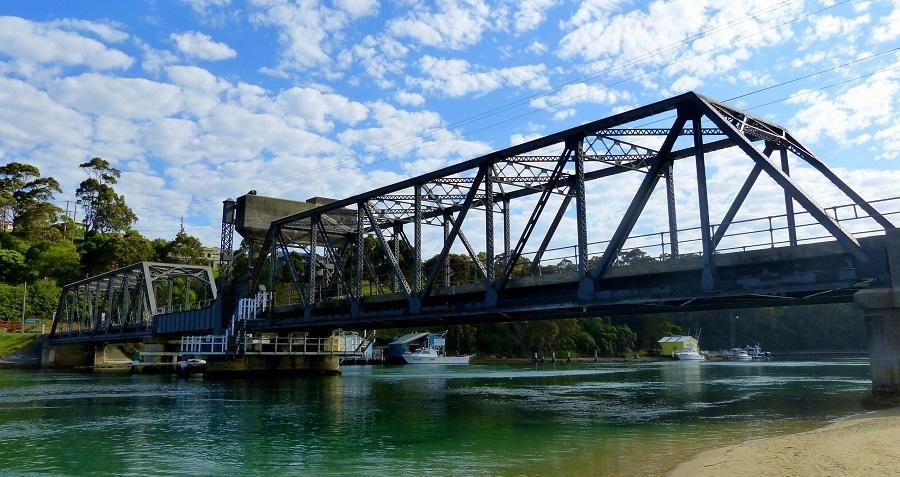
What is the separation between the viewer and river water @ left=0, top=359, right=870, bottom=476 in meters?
17.0

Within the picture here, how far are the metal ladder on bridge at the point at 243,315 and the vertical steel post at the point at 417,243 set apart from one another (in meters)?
20.9

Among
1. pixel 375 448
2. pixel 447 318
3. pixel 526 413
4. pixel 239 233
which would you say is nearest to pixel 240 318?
pixel 239 233

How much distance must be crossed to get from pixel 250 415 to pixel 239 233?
110 ft

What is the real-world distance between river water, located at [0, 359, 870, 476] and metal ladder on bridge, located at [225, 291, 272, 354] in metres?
15.7

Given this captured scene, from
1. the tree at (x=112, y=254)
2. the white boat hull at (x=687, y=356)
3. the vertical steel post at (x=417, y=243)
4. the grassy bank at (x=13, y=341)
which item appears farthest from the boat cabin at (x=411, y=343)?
the vertical steel post at (x=417, y=243)

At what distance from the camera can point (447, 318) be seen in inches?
1435

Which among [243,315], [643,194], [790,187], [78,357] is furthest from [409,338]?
[790,187]

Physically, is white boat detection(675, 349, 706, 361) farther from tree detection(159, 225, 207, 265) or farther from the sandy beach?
the sandy beach

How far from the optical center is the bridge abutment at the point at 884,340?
64.9ft

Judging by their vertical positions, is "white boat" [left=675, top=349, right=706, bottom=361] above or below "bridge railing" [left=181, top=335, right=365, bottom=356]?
below

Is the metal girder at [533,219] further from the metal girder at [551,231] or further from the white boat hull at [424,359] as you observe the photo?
the white boat hull at [424,359]

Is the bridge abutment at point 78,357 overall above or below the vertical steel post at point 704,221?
below

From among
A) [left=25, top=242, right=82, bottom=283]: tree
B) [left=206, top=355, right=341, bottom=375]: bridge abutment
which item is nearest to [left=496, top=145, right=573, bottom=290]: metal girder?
[left=206, top=355, right=341, bottom=375]: bridge abutment

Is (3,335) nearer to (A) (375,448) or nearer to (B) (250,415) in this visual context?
(B) (250,415)
